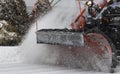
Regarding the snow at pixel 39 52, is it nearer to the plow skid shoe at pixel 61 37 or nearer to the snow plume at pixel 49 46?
the snow plume at pixel 49 46

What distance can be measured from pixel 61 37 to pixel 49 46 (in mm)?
1020

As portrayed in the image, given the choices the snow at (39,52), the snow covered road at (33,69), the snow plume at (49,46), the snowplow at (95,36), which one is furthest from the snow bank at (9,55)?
the snowplow at (95,36)

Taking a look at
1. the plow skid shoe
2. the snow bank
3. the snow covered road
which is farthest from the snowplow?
the snow bank

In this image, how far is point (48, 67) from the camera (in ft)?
30.9

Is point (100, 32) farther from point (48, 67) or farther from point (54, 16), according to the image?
point (54, 16)

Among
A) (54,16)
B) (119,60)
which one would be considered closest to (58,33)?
(119,60)

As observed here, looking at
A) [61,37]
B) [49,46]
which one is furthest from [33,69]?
[49,46]

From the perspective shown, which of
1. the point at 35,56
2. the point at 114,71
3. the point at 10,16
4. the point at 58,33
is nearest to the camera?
the point at 114,71

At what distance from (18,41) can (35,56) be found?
2122 mm

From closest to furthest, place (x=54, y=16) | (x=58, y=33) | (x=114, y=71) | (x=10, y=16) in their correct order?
(x=114, y=71), (x=58, y=33), (x=54, y=16), (x=10, y=16)

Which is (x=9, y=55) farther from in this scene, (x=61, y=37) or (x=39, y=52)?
(x=61, y=37)

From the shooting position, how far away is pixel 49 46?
392 inches

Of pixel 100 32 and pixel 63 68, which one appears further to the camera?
pixel 63 68

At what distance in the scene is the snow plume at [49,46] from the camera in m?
10.0
